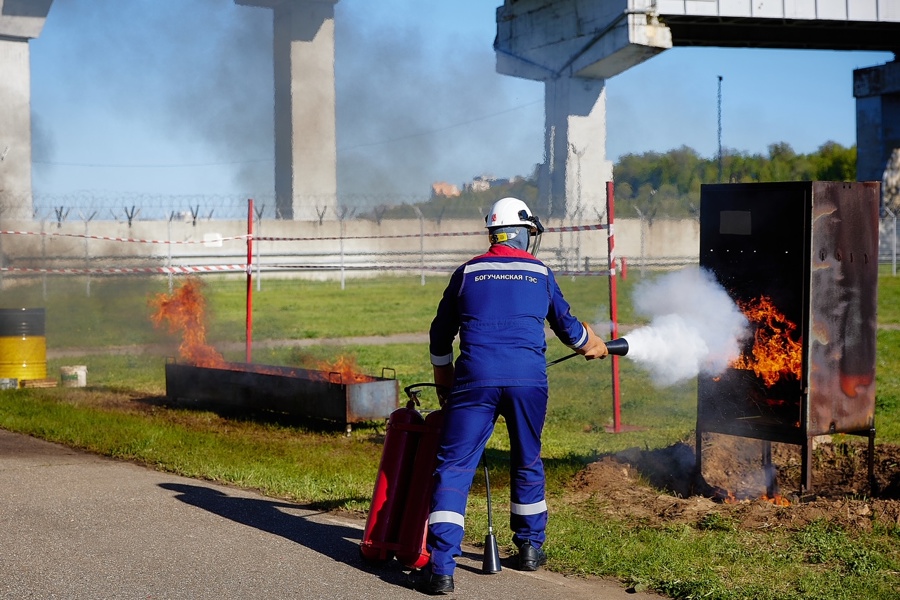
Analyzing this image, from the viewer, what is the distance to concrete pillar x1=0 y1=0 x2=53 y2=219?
112 ft

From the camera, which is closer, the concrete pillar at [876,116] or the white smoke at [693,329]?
the white smoke at [693,329]

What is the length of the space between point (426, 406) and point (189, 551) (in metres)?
5.36

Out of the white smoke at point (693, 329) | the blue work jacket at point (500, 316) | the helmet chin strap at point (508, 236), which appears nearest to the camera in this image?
the blue work jacket at point (500, 316)

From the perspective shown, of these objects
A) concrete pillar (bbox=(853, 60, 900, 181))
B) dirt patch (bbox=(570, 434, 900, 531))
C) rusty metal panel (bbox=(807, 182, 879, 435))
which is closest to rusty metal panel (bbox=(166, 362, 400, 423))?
dirt patch (bbox=(570, 434, 900, 531))

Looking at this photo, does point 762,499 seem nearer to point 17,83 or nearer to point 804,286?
point 804,286

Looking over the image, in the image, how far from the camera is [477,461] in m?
5.57

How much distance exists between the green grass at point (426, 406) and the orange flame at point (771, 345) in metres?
1.06

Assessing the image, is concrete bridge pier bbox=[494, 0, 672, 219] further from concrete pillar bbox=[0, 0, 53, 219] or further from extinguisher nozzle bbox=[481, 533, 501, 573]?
extinguisher nozzle bbox=[481, 533, 501, 573]

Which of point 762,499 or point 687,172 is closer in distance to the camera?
point 762,499

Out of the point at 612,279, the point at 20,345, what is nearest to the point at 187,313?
the point at 20,345

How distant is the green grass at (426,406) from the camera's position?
18.4 ft

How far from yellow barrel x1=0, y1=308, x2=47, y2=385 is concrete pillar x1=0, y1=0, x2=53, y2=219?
22196mm

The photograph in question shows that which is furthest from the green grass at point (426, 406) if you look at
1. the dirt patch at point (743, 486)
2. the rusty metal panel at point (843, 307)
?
the rusty metal panel at point (843, 307)

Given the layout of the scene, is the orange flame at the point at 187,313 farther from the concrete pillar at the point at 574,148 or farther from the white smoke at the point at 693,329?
the concrete pillar at the point at 574,148
